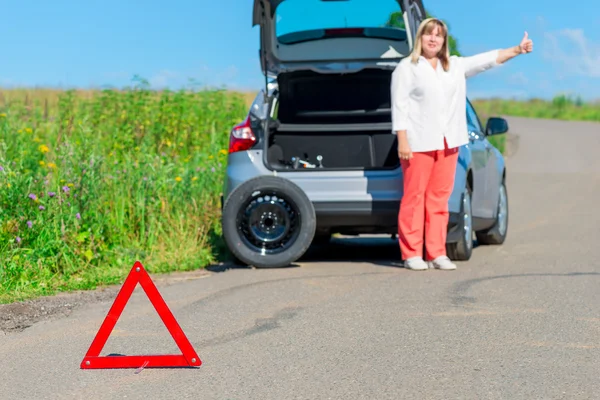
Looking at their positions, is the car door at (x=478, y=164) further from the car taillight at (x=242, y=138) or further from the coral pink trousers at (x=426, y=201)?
the car taillight at (x=242, y=138)

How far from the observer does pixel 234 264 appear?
33.8ft

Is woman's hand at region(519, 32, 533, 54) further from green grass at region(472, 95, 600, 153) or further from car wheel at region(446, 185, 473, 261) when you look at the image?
green grass at region(472, 95, 600, 153)

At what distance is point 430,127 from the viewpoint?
9648 millimetres

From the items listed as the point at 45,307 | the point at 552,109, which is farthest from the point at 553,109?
the point at 45,307

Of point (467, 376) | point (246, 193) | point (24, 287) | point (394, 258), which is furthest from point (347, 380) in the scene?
point (394, 258)

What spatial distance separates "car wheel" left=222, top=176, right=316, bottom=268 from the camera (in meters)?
9.75

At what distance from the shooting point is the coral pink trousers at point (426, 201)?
31.7 ft

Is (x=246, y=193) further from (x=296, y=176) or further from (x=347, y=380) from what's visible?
(x=347, y=380)

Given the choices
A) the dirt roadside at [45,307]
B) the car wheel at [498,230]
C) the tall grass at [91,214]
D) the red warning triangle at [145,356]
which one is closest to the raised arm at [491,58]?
the car wheel at [498,230]

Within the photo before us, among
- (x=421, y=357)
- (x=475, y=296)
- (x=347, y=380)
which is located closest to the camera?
(x=347, y=380)

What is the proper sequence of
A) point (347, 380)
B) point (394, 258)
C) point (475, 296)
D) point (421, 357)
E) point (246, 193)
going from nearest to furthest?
point (347, 380) < point (421, 357) < point (475, 296) < point (246, 193) < point (394, 258)

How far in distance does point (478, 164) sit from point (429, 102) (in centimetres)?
141

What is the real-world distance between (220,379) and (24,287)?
11.0ft

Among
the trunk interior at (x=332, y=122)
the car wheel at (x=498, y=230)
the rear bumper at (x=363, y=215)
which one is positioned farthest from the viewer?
the car wheel at (x=498, y=230)
